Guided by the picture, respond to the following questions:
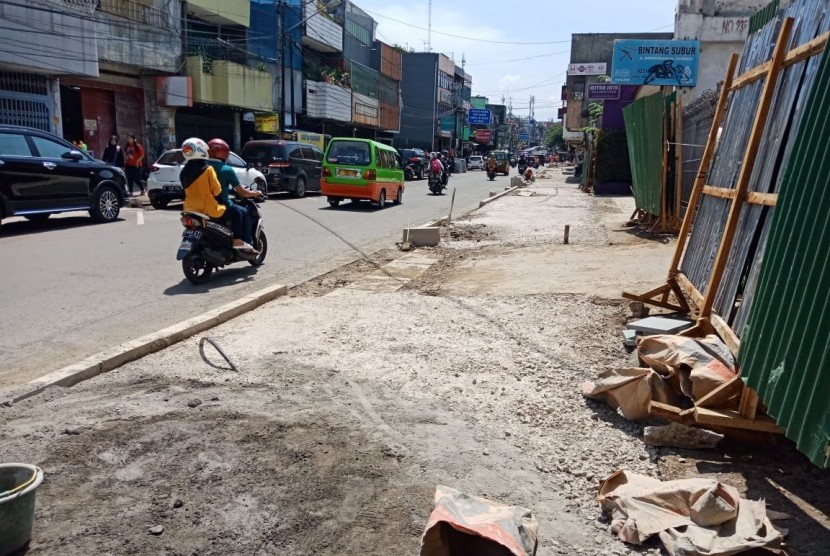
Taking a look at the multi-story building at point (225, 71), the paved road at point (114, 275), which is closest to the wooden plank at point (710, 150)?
the paved road at point (114, 275)

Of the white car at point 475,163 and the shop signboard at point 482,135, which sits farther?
the shop signboard at point 482,135

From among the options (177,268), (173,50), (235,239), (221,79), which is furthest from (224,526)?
(221,79)

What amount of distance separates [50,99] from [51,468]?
2171 centimetres

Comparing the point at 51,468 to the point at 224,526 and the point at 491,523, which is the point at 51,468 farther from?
the point at 491,523

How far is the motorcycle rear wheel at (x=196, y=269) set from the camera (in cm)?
812

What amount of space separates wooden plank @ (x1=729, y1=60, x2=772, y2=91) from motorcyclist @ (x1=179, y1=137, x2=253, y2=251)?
5750 millimetres

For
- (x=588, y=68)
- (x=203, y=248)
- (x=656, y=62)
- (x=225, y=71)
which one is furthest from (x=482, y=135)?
(x=203, y=248)

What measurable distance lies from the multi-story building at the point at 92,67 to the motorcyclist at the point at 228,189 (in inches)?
575

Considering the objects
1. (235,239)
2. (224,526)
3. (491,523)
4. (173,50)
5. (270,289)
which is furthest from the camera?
(173,50)

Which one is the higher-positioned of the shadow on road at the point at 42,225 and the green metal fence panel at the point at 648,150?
the green metal fence panel at the point at 648,150

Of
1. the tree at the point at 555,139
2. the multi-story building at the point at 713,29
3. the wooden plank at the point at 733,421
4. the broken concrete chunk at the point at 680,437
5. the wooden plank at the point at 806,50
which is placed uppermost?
the multi-story building at the point at 713,29

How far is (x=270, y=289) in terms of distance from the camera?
7.51 meters

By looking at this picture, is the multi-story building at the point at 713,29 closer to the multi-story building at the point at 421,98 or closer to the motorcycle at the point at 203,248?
the motorcycle at the point at 203,248

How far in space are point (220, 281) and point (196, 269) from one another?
416 millimetres
